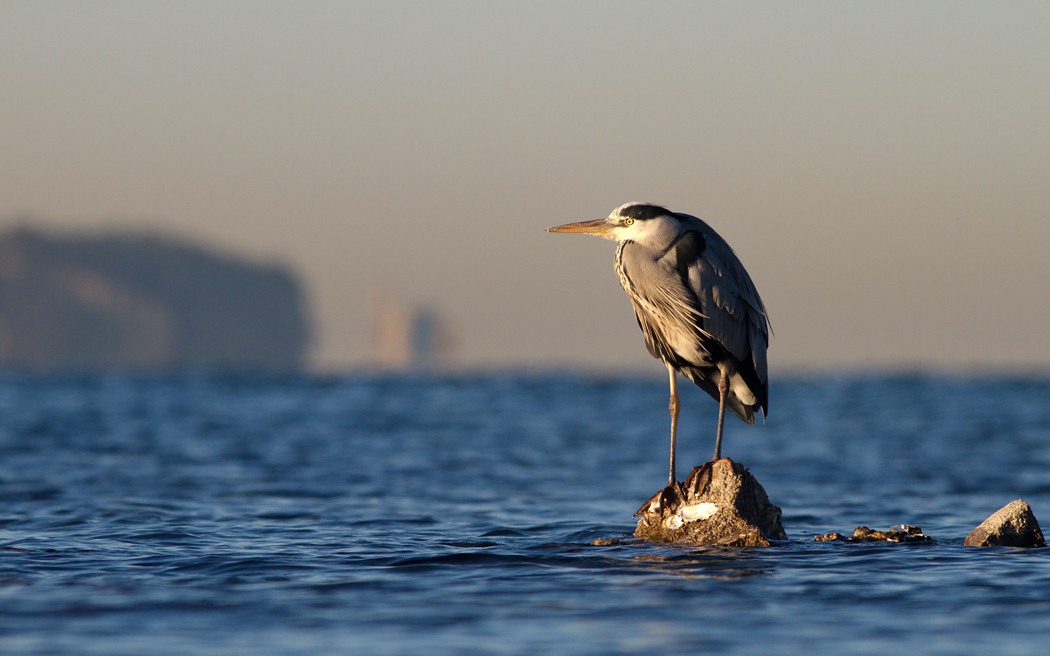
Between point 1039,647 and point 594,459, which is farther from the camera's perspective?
point 594,459

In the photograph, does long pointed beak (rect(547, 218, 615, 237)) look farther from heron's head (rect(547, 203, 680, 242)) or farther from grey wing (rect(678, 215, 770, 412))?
grey wing (rect(678, 215, 770, 412))

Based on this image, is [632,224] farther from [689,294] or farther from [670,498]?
[670,498]

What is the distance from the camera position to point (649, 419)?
37.0 m

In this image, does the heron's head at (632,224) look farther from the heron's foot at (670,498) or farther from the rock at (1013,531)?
the rock at (1013,531)

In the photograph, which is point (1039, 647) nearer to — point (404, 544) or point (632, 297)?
point (632, 297)

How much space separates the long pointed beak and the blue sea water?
2735mm

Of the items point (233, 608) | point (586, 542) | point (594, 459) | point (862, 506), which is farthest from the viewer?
point (594, 459)

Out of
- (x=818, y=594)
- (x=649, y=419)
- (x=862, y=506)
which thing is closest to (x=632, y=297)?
(x=818, y=594)

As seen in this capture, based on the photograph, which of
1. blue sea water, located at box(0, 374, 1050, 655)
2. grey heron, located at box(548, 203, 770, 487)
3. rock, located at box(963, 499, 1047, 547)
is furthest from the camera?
rock, located at box(963, 499, 1047, 547)

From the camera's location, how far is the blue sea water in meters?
6.30

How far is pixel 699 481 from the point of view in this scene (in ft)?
31.5

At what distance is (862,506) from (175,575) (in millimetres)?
9058

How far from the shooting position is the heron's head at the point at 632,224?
9.20 metres

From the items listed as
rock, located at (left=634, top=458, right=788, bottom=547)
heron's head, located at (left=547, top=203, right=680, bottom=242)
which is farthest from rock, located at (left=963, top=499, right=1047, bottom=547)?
heron's head, located at (left=547, top=203, right=680, bottom=242)
